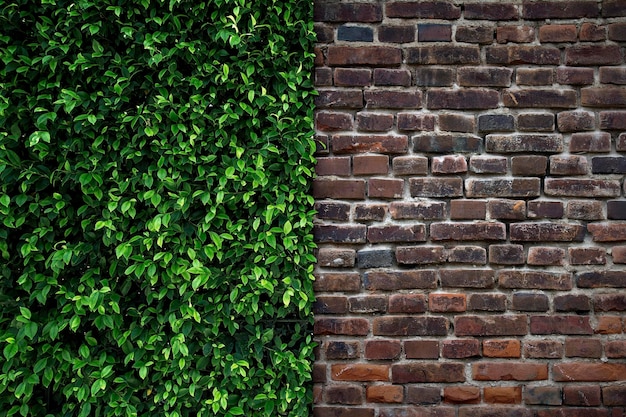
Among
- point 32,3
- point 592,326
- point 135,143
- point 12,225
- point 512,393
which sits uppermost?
point 32,3

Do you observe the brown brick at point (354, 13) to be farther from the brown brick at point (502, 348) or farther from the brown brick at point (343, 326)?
the brown brick at point (502, 348)

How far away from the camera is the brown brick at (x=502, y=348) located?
212 centimetres

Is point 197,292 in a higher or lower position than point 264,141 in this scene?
lower

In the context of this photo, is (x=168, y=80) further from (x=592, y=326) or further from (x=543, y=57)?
(x=592, y=326)

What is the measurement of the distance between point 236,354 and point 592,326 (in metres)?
1.46

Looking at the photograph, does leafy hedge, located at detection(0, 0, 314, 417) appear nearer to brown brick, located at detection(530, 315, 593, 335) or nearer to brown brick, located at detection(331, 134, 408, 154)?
brown brick, located at detection(331, 134, 408, 154)

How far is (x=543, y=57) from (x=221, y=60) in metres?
1.33

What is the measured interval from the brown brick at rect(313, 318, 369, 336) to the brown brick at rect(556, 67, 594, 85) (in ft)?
4.23

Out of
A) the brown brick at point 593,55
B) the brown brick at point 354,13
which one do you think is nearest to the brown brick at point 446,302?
the brown brick at point 593,55

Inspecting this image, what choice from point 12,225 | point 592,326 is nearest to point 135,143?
point 12,225

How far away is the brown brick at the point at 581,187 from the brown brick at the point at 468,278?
42 cm

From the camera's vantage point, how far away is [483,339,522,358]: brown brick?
2.12 m

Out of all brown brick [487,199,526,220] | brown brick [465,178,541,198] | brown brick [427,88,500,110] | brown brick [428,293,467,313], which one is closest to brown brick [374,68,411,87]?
brown brick [427,88,500,110]

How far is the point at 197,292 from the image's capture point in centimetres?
212
